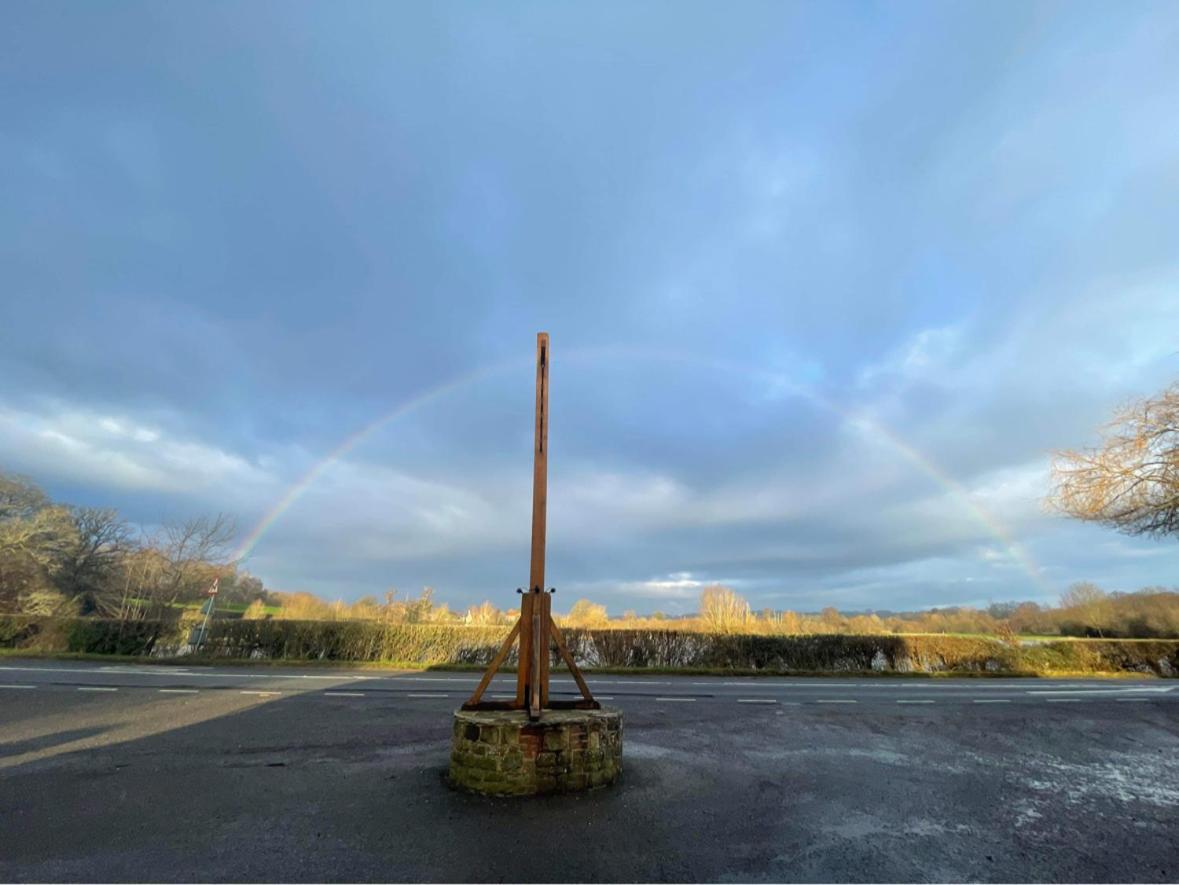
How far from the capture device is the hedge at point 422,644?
20.0 meters

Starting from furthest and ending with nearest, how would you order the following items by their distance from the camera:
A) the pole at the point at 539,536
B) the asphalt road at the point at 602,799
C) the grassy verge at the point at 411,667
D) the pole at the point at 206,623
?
the pole at the point at 206,623
the grassy verge at the point at 411,667
the pole at the point at 539,536
the asphalt road at the point at 602,799

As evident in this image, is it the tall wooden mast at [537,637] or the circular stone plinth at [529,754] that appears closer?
the circular stone plinth at [529,754]

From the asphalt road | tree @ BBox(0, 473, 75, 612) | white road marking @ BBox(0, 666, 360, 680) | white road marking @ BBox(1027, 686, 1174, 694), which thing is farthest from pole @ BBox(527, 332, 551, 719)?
tree @ BBox(0, 473, 75, 612)

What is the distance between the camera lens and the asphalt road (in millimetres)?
4129

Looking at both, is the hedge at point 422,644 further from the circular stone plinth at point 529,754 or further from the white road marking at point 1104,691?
the circular stone plinth at point 529,754

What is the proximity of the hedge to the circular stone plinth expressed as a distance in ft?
47.4

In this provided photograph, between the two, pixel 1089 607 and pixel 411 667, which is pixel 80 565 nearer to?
pixel 411 667

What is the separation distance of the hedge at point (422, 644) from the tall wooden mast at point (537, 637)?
14.0 meters

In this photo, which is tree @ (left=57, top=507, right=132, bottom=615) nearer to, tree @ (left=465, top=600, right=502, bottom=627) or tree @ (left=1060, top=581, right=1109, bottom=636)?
tree @ (left=465, top=600, right=502, bottom=627)

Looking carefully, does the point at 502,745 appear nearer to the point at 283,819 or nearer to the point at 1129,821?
the point at 283,819

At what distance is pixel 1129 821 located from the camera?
5.46 m

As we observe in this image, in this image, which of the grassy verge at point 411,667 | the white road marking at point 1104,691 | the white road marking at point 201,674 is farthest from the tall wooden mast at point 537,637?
the white road marking at point 1104,691

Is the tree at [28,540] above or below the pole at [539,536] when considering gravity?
above

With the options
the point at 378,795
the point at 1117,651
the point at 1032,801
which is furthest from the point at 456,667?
the point at 1117,651
